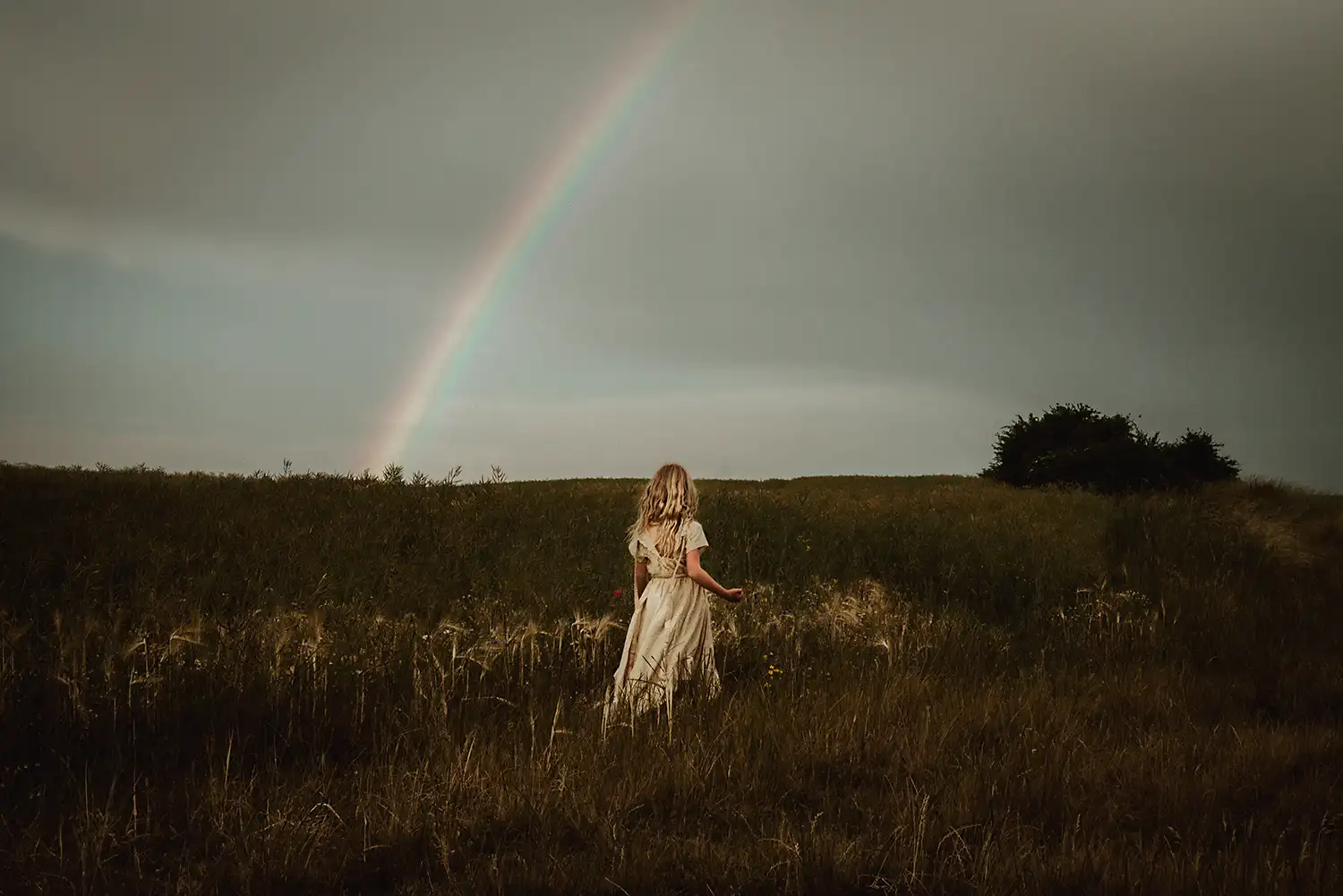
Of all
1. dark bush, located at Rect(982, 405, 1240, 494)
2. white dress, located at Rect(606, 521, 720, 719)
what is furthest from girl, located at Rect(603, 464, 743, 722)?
dark bush, located at Rect(982, 405, 1240, 494)

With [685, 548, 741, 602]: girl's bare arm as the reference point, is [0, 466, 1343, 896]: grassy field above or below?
below

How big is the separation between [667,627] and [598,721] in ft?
2.87

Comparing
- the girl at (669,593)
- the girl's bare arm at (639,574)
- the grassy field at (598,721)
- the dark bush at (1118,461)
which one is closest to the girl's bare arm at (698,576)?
the girl at (669,593)

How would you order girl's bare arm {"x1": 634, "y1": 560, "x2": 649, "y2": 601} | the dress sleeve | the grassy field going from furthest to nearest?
girl's bare arm {"x1": 634, "y1": 560, "x2": 649, "y2": 601}, the dress sleeve, the grassy field

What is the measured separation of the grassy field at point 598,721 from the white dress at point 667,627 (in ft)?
1.17

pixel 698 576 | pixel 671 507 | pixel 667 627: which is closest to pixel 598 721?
pixel 667 627

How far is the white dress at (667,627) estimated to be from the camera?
6.49 meters

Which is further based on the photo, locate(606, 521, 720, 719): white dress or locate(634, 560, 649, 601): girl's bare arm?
locate(634, 560, 649, 601): girl's bare arm

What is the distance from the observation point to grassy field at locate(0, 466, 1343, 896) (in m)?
3.64

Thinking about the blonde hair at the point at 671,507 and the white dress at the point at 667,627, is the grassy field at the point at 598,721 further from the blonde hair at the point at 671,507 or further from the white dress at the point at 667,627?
the blonde hair at the point at 671,507

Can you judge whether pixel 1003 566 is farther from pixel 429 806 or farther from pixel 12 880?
pixel 12 880

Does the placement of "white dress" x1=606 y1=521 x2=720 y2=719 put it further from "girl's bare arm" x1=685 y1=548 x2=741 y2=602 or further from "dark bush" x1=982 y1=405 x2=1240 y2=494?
"dark bush" x1=982 y1=405 x2=1240 y2=494

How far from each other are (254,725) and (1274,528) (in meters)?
19.8

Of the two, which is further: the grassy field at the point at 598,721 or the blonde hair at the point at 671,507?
the blonde hair at the point at 671,507
